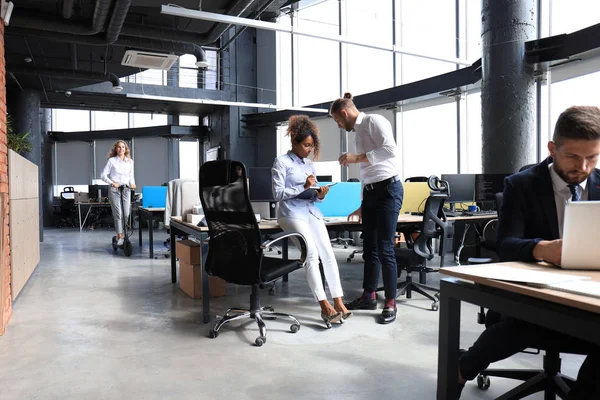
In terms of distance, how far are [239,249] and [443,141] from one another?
6.63 metres

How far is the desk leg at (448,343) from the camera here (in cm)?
150

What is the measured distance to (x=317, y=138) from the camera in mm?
3648

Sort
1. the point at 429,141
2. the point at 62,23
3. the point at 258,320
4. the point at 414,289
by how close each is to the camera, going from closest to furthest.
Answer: the point at 258,320, the point at 414,289, the point at 62,23, the point at 429,141

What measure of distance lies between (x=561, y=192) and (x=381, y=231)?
185cm

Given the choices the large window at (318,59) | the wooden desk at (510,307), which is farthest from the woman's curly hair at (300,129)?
the large window at (318,59)

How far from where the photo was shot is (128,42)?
23.8 ft

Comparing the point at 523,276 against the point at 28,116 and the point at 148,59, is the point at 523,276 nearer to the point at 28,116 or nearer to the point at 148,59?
the point at 148,59

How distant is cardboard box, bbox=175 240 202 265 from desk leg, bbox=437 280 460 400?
9.42 ft

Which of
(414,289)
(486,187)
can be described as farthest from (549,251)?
(486,187)

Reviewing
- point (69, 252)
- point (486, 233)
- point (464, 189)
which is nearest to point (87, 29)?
point (69, 252)

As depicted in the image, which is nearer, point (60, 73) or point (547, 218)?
point (547, 218)

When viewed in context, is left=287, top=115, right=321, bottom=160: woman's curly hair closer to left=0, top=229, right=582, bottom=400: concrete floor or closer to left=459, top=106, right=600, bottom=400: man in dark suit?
left=0, top=229, right=582, bottom=400: concrete floor

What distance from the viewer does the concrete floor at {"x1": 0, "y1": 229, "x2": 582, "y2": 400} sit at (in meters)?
2.29

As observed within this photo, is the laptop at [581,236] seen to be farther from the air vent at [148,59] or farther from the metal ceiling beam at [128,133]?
the metal ceiling beam at [128,133]
